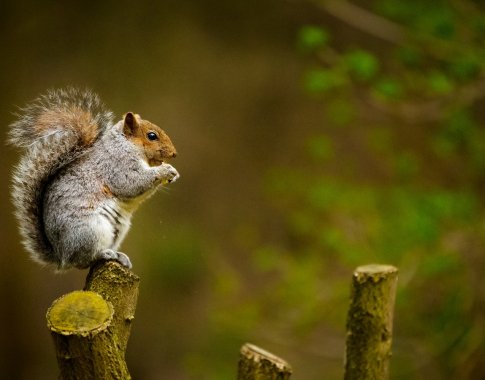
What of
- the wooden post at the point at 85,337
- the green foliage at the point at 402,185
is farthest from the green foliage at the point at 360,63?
the wooden post at the point at 85,337

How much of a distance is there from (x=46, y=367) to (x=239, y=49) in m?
2.35

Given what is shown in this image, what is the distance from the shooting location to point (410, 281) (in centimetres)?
388

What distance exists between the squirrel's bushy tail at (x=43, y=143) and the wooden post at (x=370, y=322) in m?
0.87

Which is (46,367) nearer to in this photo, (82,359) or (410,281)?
(410,281)

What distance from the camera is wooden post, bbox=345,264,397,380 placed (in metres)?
2.15

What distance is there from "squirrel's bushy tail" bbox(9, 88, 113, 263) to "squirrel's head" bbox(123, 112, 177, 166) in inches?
3.5

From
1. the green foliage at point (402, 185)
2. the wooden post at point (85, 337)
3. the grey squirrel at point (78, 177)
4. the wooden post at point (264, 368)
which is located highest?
the green foliage at point (402, 185)

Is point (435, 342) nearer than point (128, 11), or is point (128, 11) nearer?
point (435, 342)

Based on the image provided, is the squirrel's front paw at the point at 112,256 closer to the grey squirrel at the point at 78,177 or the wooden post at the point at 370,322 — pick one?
the grey squirrel at the point at 78,177

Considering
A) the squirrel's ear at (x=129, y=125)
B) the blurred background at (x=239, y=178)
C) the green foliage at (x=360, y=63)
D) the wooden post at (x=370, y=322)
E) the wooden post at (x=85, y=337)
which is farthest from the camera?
the blurred background at (x=239, y=178)

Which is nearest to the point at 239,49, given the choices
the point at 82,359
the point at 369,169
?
the point at 369,169

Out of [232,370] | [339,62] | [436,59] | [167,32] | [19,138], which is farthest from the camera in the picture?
[167,32]

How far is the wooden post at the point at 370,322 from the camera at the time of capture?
2.15 meters

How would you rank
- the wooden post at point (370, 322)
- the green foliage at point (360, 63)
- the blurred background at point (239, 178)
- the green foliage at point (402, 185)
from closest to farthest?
the wooden post at point (370, 322) < the green foliage at point (360, 63) < the green foliage at point (402, 185) < the blurred background at point (239, 178)
